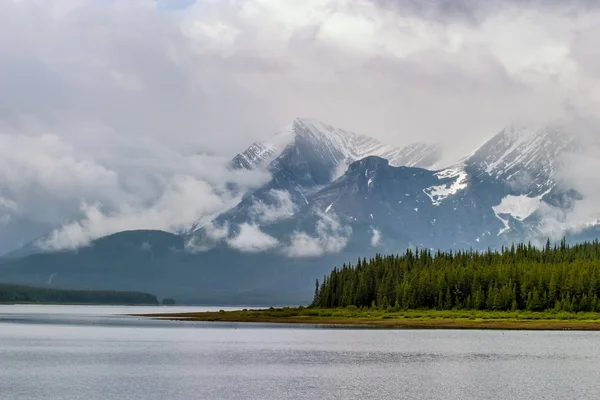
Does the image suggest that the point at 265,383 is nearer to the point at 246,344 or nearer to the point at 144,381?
the point at 144,381

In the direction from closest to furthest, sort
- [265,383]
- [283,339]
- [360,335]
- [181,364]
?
[265,383]
[181,364]
[283,339]
[360,335]

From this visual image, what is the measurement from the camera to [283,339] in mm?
157250

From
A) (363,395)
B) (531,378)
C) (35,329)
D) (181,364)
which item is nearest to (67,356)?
(181,364)

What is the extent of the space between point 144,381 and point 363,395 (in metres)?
21.5

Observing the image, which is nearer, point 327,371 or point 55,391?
point 55,391

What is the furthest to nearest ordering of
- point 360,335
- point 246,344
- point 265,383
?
point 360,335 < point 246,344 < point 265,383

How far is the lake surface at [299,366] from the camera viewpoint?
85.6 meters

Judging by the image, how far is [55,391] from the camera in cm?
8400

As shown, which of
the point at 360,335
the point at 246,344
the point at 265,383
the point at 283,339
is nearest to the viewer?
the point at 265,383

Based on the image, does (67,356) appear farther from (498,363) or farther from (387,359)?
(498,363)

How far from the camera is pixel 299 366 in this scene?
108250 millimetres

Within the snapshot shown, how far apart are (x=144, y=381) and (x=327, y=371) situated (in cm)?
2039

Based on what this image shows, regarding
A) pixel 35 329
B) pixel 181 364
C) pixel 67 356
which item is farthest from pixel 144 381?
pixel 35 329

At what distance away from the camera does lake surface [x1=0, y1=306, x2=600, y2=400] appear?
85562mm
